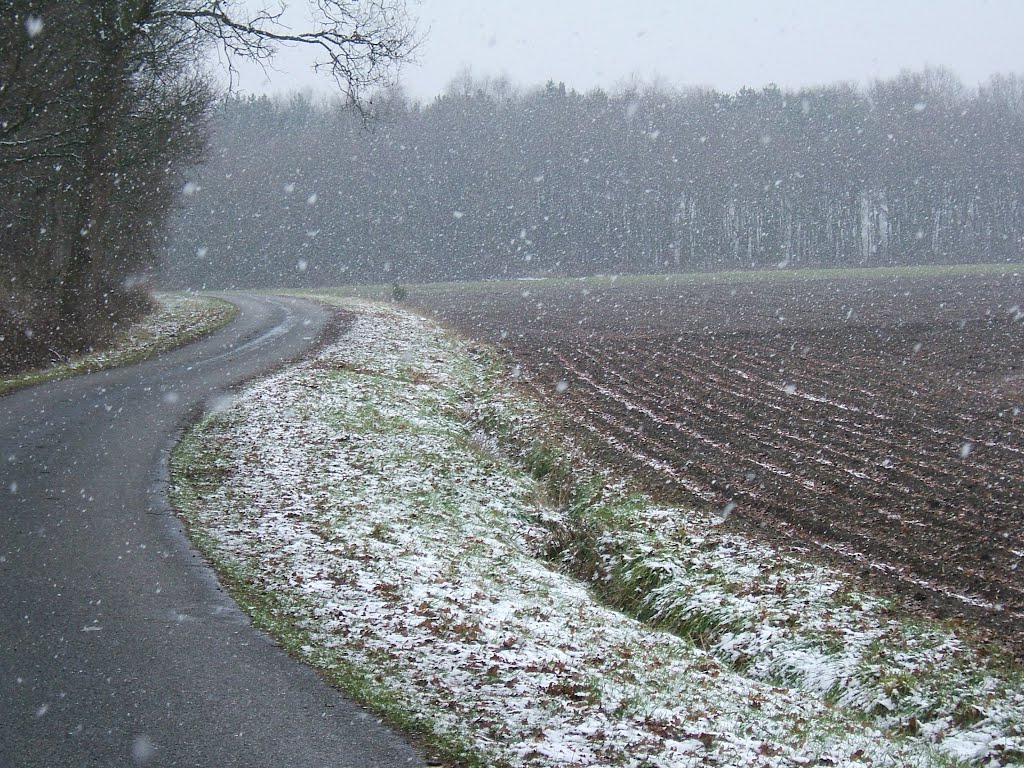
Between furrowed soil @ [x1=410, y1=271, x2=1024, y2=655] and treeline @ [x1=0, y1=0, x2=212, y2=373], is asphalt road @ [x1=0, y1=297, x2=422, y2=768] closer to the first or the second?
furrowed soil @ [x1=410, y1=271, x2=1024, y2=655]

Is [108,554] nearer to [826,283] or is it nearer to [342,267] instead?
[826,283]

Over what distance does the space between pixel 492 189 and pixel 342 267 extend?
66.4 ft

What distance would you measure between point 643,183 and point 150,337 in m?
74.3

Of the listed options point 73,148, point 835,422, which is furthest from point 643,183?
point 835,422

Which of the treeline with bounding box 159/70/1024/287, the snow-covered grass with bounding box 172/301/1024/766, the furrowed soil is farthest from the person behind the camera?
the treeline with bounding box 159/70/1024/287

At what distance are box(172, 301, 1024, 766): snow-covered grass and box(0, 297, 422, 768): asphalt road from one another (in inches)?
14.7

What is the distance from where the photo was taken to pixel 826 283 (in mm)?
54125

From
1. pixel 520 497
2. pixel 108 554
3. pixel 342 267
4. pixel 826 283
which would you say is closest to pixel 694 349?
pixel 520 497

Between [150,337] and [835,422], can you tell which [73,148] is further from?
[835,422]

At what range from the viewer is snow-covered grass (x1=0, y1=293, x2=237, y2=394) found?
19.0m

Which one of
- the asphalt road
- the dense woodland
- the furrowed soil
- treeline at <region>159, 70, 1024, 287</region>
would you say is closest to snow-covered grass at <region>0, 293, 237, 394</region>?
the dense woodland

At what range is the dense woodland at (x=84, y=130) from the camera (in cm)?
1877

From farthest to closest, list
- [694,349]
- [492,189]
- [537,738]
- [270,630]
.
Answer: [492,189], [694,349], [270,630], [537,738]

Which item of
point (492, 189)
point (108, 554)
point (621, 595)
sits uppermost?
point (492, 189)
